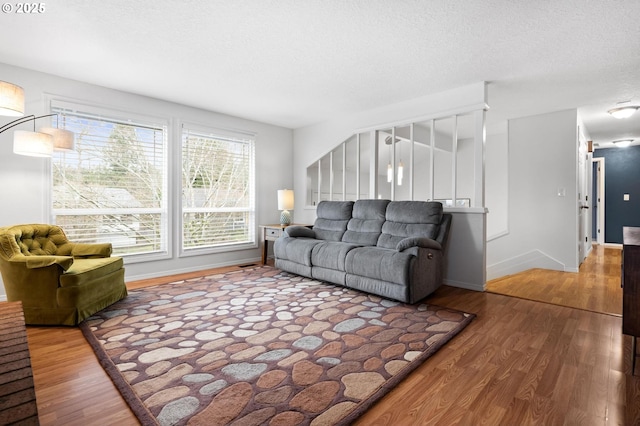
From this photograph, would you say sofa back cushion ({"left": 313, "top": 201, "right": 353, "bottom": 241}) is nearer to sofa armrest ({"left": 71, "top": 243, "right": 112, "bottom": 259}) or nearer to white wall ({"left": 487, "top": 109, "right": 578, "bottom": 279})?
sofa armrest ({"left": 71, "top": 243, "right": 112, "bottom": 259})

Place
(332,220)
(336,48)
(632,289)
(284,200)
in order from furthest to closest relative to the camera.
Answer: (284,200)
(332,220)
(336,48)
(632,289)

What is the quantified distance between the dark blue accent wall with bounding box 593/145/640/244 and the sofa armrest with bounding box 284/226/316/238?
7341 millimetres

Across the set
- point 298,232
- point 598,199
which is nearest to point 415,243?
point 298,232

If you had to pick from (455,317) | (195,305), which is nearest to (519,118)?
(455,317)

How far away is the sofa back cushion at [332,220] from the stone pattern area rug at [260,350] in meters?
1.17

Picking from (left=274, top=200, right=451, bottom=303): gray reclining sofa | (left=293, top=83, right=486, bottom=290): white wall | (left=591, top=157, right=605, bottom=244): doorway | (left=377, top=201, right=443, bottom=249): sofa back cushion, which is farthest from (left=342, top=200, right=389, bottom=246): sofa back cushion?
(left=591, top=157, right=605, bottom=244): doorway

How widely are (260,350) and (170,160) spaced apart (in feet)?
11.0

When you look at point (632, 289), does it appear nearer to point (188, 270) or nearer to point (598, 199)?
point (188, 270)

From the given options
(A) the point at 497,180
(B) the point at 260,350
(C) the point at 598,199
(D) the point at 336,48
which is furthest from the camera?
(C) the point at 598,199

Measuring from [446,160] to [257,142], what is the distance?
445 centimetres

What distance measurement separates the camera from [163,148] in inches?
176

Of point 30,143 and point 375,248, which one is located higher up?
point 30,143

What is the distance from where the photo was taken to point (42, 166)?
3518mm

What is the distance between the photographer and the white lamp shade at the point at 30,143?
9.08 feet
